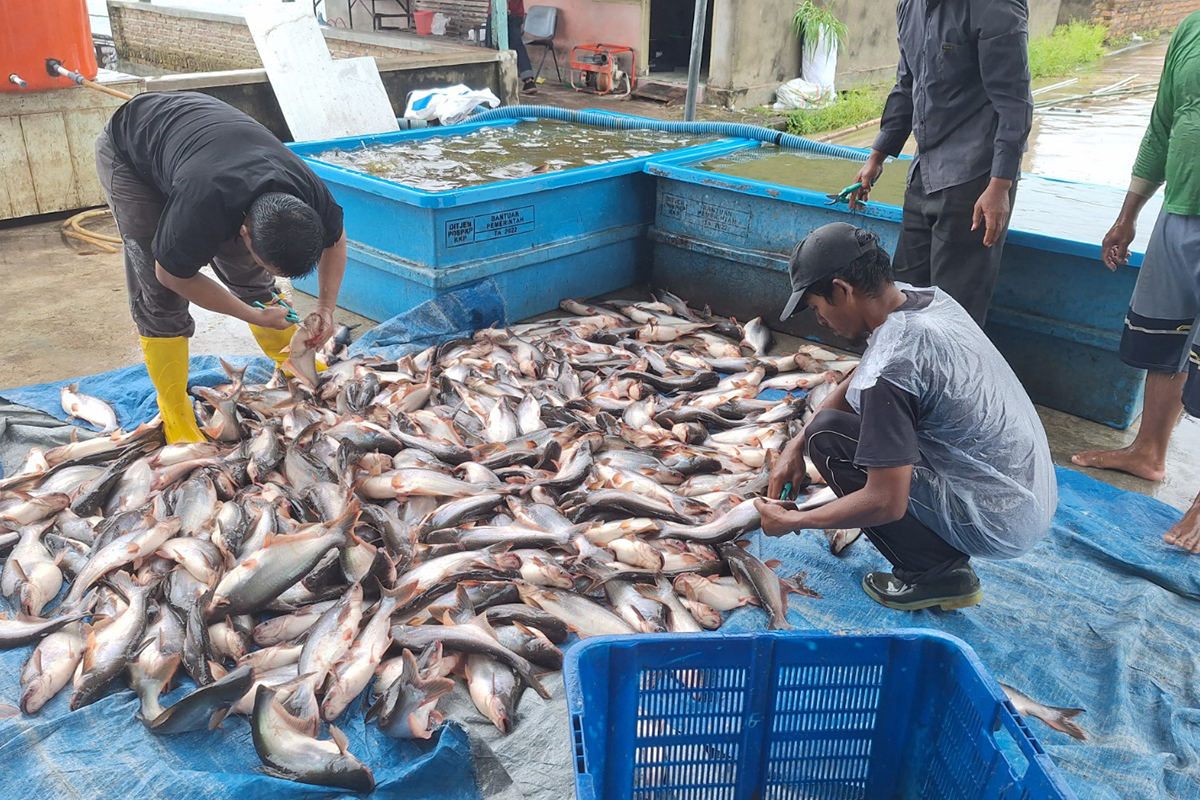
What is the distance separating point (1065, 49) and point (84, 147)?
1816 cm

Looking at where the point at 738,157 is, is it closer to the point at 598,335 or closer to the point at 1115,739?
the point at 598,335

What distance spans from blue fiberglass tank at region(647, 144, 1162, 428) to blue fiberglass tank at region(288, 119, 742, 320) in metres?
0.28

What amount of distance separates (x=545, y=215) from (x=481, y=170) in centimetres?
84

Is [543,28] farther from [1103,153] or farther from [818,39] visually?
[1103,153]

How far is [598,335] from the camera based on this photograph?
580cm

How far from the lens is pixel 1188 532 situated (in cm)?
381

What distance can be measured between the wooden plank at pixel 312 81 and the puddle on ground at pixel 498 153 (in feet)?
2.85

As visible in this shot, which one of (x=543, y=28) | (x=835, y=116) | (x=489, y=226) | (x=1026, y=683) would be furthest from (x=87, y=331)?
(x=543, y=28)

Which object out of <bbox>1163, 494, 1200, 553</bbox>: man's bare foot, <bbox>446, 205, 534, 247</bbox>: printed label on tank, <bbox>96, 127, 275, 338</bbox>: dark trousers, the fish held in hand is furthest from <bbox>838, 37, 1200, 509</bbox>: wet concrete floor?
the fish held in hand

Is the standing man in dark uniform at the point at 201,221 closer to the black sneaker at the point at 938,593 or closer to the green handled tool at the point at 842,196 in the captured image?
the black sneaker at the point at 938,593

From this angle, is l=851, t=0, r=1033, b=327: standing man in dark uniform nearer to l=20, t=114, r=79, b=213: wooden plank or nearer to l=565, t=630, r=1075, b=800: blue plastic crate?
l=565, t=630, r=1075, b=800: blue plastic crate

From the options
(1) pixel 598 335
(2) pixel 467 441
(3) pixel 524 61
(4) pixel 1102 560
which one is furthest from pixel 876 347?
(3) pixel 524 61

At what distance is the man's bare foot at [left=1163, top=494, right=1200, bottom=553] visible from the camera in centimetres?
377

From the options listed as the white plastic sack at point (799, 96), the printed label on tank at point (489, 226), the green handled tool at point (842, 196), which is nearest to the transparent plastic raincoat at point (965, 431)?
the green handled tool at point (842, 196)
